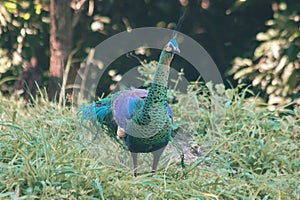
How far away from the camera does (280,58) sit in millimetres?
5590

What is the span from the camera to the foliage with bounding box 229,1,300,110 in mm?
5543

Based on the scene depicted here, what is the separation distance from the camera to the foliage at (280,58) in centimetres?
554

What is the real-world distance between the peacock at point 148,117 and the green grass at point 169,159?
0.15 metres

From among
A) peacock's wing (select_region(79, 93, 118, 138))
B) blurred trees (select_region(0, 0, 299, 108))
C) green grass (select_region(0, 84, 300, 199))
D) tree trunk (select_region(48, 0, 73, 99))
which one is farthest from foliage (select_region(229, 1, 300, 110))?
peacock's wing (select_region(79, 93, 118, 138))

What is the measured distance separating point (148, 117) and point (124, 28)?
3.16m

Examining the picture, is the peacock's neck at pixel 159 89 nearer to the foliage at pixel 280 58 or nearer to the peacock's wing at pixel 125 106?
the peacock's wing at pixel 125 106

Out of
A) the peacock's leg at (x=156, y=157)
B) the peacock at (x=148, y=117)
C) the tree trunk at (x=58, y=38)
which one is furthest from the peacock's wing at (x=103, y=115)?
the tree trunk at (x=58, y=38)

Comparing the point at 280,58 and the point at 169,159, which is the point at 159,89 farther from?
the point at 280,58

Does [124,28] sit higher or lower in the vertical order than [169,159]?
higher

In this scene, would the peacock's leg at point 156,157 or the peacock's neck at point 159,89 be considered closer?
the peacock's neck at point 159,89

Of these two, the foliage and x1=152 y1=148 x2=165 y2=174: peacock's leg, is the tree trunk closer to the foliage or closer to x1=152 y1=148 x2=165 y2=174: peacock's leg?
the foliage

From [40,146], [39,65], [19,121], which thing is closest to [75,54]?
[39,65]

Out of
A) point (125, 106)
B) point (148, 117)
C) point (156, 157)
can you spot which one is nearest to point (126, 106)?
point (125, 106)

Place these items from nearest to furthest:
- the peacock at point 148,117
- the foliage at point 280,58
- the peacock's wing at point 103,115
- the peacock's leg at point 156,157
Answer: the peacock at point 148,117, the peacock's leg at point 156,157, the peacock's wing at point 103,115, the foliage at point 280,58
